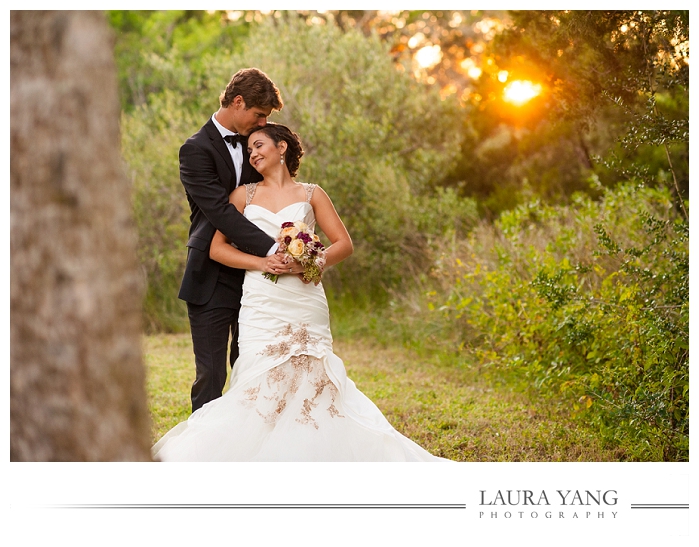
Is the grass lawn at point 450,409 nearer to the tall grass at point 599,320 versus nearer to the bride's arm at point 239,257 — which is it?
the tall grass at point 599,320

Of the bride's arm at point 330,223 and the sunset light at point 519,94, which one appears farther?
the sunset light at point 519,94

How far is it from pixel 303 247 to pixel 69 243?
174cm

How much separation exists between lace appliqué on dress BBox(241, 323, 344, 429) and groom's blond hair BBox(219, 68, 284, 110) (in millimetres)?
1232

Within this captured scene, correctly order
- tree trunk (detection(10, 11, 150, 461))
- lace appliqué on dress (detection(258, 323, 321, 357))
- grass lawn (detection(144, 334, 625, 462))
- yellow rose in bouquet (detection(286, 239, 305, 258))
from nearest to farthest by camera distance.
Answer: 1. tree trunk (detection(10, 11, 150, 461))
2. yellow rose in bouquet (detection(286, 239, 305, 258))
3. lace appliqué on dress (detection(258, 323, 321, 357))
4. grass lawn (detection(144, 334, 625, 462))

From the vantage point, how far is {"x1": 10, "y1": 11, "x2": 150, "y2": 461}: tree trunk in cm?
192

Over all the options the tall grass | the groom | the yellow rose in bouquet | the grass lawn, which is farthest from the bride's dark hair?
the grass lawn

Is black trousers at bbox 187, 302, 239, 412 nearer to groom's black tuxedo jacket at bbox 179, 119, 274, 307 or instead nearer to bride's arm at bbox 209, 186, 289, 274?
groom's black tuxedo jacket at bbox 179, 119, 274, 307

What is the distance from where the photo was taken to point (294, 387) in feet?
12.4

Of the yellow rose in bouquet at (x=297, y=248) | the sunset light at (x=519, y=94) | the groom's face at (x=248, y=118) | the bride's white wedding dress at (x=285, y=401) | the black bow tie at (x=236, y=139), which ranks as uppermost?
the sunset light at (x=519, y=94)

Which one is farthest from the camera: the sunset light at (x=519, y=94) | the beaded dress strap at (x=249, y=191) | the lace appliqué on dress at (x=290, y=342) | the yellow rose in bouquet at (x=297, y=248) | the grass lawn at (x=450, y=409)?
the sunset light at (x=519, y=94)

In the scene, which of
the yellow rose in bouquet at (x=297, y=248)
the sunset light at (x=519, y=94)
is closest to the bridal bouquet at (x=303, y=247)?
the yellow rose in bouquet at (x=297, y=248)

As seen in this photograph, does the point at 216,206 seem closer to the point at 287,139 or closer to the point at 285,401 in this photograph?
the point at 287,139

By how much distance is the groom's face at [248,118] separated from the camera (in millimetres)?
3945

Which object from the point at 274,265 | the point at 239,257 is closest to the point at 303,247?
the point at 274,265
